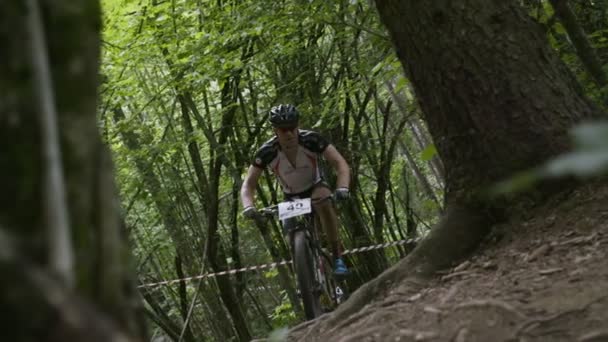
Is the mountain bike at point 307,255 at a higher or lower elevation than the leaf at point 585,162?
lower

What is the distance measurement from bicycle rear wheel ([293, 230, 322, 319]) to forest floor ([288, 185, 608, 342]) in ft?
3.62

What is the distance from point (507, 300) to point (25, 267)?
2.58 m

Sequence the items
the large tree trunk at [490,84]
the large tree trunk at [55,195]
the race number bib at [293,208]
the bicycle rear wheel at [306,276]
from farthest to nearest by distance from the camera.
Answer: the race number bib at [293,208]
the bicycle rear wheel at [306,276]
the large tree trunk at [490,84]
the large tree trunk at [55,195]

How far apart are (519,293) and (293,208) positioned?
8.74 ft

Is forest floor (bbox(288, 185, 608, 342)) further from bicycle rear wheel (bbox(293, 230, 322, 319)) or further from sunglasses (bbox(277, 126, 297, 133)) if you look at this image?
sunglasses (bbox(277, 126, 297, 133))

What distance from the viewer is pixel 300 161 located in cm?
582

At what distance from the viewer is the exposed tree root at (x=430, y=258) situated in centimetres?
397

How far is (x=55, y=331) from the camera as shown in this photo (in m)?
0.77

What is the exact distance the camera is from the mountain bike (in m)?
5.33

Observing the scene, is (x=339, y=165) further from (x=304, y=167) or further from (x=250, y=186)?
(x=250, y=186)

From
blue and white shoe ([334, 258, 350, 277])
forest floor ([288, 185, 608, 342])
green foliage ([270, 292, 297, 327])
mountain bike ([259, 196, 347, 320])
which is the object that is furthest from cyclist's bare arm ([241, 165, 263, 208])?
green foliage ([270, 292, 297, 327])

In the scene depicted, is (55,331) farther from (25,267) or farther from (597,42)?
(597,42)

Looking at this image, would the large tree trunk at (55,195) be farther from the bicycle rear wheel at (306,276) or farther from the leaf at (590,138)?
the bicycle rear wheel at (306,276)

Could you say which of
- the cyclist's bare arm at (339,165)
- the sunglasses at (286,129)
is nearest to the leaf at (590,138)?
the sunglasses at (286,129)
